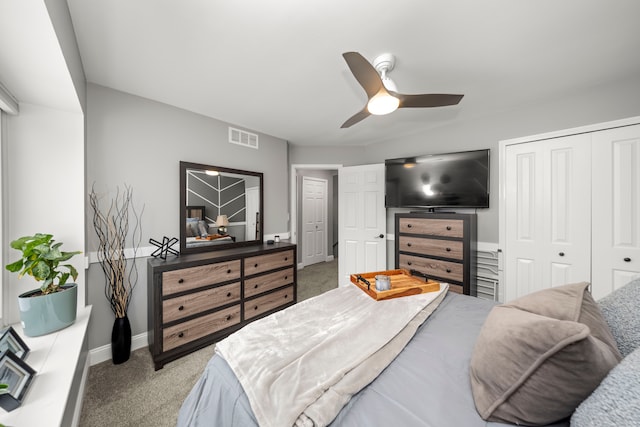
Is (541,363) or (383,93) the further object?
(383,93)

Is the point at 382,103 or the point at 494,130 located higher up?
the point at 494,130

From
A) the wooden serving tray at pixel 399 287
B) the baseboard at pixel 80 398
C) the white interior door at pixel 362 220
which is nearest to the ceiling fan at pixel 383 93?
the wooden serving tray at pixel 399 287

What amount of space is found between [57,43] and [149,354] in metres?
2.39

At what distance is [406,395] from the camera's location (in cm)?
82

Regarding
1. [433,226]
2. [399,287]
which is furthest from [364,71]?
[433,226]

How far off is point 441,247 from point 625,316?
1832 mm

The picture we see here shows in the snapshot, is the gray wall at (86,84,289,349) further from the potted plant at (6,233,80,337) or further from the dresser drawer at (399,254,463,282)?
the dresser drawer at (399,254,463,282)

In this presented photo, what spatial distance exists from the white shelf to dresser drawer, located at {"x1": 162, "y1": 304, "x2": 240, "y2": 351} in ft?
1.79

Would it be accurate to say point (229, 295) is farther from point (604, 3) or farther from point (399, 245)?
point (604, 3)

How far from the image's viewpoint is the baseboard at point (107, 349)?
6.46ft

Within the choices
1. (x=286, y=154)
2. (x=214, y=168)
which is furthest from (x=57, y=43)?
(x=286, y=154)

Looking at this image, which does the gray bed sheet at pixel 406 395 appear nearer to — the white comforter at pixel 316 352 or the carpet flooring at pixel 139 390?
the white comforter at pixel 316 352

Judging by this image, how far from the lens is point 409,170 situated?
3.15 m

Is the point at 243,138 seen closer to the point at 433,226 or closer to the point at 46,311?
the point at 46,311
